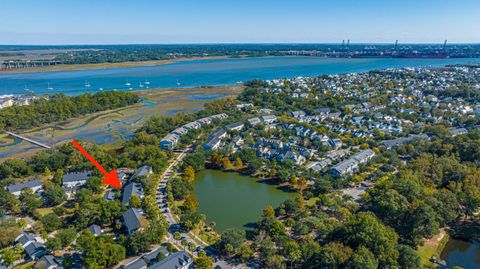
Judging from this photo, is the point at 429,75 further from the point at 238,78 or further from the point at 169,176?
the point at 169,176

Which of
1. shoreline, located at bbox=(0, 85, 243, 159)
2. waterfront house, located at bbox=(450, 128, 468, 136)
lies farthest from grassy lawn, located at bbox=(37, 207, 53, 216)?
waterfront house, located at bbox=(450, 128, 468, 136)

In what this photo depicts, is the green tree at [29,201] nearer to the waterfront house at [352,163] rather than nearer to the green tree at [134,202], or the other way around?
the green tree at [134,202]

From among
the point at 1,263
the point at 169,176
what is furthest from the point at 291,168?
the point at 1,263

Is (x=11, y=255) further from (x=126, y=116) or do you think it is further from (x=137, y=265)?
(x=126, y=116)

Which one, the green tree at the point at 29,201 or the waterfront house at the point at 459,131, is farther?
the waterfront house at the point at 459,131

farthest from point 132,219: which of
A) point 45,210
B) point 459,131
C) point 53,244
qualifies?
point 459,131

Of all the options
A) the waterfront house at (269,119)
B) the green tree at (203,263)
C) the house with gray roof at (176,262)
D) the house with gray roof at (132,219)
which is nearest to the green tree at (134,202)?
the house with gray roof at (132,219)
